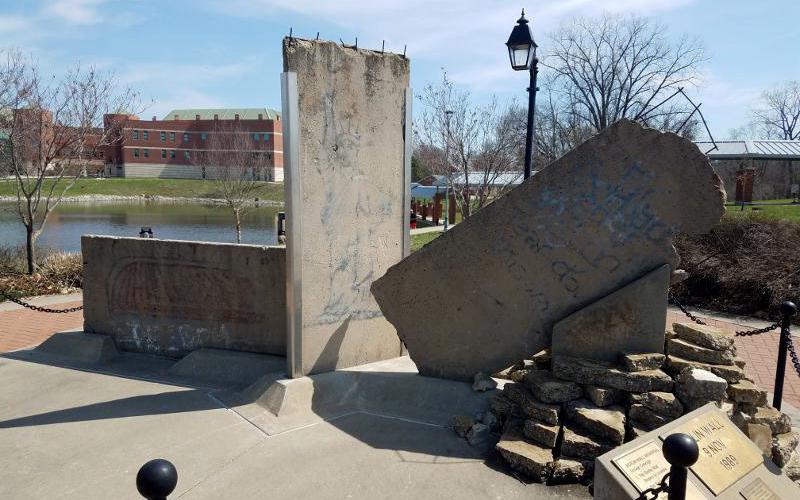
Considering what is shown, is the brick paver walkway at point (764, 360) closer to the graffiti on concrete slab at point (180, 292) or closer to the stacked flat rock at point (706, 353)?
the stacked flat rock at point (706, 353)

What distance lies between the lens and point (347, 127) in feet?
18.6

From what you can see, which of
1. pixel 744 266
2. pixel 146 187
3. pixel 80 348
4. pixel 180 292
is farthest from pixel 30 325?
pixel 146 187

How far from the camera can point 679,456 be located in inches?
96.3

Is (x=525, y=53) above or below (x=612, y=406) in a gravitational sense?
above

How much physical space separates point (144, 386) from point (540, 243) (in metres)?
4.66

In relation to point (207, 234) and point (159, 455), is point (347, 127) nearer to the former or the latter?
point (159, 455)

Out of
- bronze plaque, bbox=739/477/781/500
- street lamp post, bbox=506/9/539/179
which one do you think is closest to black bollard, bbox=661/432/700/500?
bronze plaque, bbox=739/477/781/500

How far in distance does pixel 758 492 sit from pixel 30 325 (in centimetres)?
1040

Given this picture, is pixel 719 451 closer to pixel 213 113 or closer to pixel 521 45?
pixel 521 45

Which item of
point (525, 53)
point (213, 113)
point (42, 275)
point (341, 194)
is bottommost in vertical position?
point (42, 275)

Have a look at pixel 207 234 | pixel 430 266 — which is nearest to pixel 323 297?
pixel 430 266

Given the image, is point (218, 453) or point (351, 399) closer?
point (218, 453)

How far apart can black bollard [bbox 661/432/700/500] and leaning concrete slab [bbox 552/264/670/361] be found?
2091 millimetres

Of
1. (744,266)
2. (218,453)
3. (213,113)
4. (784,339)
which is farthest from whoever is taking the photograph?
(213,113)
